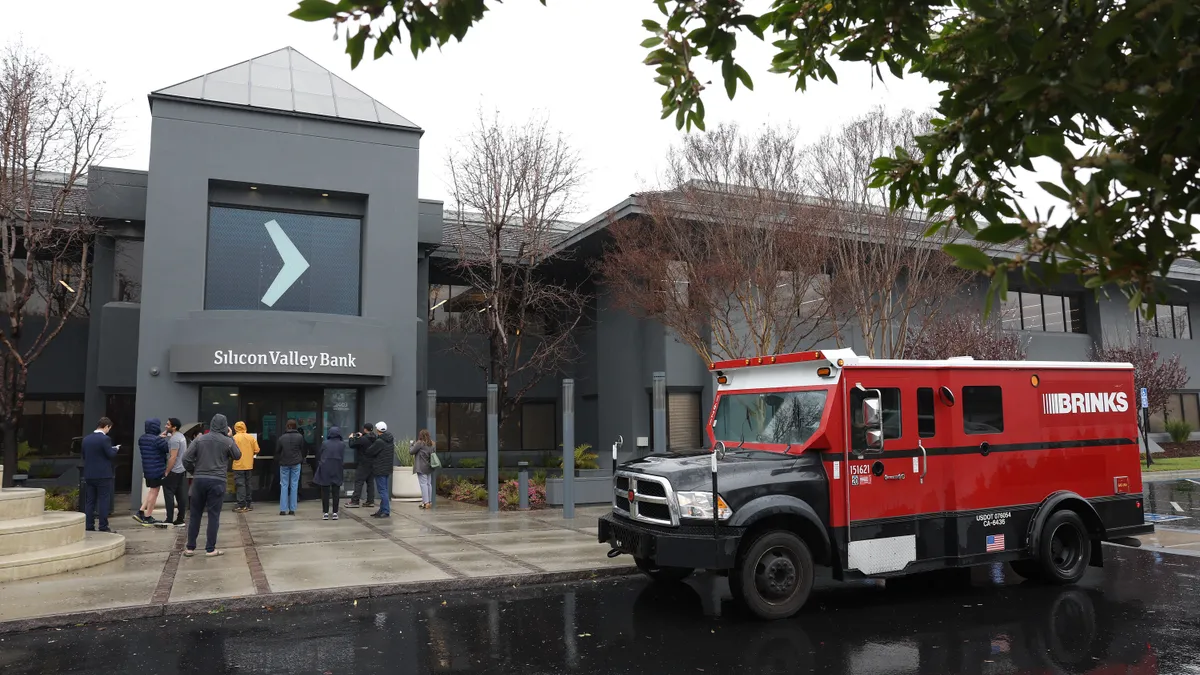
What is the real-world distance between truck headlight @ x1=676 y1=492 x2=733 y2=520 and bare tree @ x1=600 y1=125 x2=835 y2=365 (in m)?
10.9

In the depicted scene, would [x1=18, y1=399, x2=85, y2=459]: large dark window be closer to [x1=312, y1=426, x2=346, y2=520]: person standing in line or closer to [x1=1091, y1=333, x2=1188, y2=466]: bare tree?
[x1=312, y1=426, x2=346, y2=520]: person standing in line

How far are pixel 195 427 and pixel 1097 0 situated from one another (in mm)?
16691

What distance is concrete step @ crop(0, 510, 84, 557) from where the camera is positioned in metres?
9.51

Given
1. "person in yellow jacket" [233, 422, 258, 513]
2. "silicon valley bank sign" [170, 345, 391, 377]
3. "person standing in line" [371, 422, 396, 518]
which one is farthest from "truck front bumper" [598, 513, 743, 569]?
"silicon valley bank sign" [170, 345, 391, 377]

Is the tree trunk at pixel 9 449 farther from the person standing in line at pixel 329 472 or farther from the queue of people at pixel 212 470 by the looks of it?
the person standing in line at pixel 329 472

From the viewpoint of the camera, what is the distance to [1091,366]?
9.59 m

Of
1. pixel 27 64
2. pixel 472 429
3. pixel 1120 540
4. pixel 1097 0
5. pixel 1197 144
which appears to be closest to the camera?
pixel 1197 144

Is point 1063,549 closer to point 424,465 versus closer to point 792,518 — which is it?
point 792,518

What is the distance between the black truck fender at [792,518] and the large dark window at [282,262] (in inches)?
567

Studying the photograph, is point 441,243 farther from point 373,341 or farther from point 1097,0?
point 1097,0

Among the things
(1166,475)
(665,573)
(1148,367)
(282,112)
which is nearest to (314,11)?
(665,573)

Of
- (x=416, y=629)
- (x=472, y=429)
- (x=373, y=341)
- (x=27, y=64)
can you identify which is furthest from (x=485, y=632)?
(x=472, y=429)

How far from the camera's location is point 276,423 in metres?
19.1

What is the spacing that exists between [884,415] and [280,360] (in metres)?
13.7
